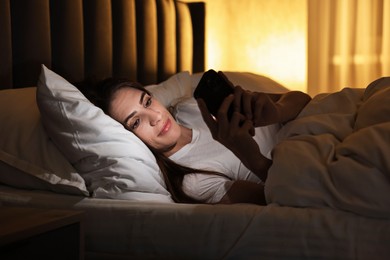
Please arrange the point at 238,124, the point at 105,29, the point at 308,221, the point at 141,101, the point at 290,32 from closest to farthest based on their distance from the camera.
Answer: the point at 308,221
the point at 238,124
the point at 141,101
the point at 105,29
the point at 290,32

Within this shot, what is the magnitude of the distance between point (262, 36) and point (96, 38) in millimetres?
1193

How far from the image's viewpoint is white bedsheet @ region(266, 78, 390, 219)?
3.10 ft

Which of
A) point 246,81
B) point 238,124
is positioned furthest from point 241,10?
point 238,124

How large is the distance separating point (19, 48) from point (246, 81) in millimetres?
889

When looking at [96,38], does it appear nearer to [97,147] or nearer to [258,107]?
[97,147]

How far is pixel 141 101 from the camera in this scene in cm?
160

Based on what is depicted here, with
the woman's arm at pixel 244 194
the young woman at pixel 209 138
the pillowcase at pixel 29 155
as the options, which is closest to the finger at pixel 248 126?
the young woman at pixel 209 138

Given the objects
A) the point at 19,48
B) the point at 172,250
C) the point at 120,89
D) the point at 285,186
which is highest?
the point at 19,48

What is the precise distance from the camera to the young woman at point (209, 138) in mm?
1255

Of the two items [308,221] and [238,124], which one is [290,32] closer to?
[238,124]

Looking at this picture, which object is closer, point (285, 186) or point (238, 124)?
point (285, 186)

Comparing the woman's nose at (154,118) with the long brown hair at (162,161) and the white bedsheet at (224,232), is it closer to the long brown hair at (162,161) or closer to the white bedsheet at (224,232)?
the long brown hair at (162,161)

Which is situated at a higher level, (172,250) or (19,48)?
(19,48)

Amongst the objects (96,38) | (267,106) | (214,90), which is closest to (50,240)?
(214,90)
